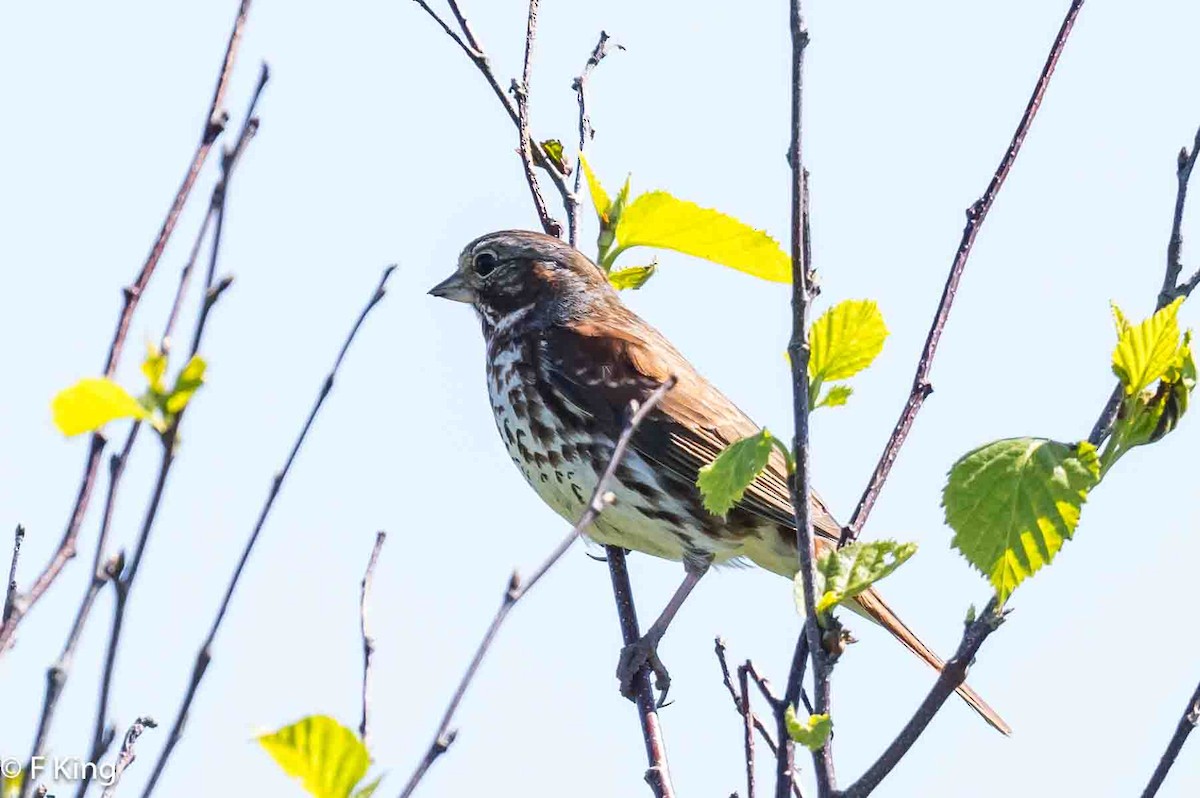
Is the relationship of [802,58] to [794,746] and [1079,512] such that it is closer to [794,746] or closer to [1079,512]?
[1079,512]

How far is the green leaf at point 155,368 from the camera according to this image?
9.23 feet

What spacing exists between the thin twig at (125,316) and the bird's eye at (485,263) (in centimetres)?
499

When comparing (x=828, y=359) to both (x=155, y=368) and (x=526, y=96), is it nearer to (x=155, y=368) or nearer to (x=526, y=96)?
(x=155, y=368)

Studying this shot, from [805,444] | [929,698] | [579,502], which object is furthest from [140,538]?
[579,502]

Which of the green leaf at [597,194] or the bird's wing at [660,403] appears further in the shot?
the bird's wing at [660,403]

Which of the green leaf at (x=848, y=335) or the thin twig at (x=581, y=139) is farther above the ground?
the thin twig at (x=581, y=139)

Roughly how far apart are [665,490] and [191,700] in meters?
4.35

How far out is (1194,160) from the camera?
390 cm

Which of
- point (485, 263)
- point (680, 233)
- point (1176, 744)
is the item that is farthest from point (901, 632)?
point (1176, 744)

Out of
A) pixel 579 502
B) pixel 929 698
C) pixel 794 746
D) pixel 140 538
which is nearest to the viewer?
pixel 140 538

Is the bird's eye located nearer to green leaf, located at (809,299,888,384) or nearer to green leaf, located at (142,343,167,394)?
green leaf, located at (809,299,888,384)

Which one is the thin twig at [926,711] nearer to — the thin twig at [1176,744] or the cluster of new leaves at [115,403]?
the thin twig at [1176,744]

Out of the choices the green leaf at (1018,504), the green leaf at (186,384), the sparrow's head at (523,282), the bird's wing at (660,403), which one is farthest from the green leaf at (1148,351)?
the sparrow's head at (523,282)

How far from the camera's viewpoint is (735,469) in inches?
146
